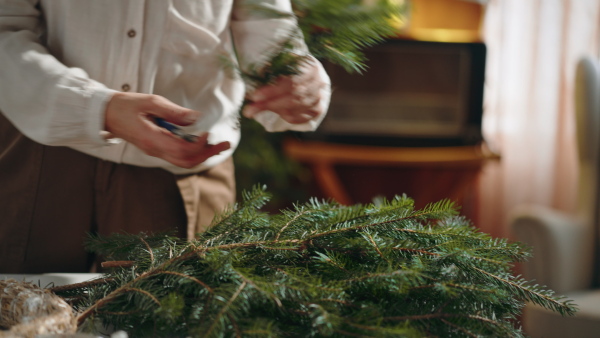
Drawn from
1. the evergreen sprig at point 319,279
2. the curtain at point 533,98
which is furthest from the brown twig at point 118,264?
→ the curtain at point 533,98

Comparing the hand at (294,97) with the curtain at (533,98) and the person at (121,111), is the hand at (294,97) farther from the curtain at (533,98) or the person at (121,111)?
the curtain at (533,98)

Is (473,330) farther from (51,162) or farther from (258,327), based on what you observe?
(51,162)

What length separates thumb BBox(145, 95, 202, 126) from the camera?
57 centimetres

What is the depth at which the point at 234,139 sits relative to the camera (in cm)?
83

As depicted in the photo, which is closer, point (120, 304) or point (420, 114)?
point (120, 304)

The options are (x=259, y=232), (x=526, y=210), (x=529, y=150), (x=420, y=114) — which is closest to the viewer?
(x=259, y=232)

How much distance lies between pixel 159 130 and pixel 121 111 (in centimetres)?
5

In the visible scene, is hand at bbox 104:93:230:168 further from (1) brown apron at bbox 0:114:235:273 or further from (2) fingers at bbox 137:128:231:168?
(1) brown apron at bbox 0:114:235:273

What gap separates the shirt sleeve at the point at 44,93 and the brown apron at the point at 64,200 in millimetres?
132

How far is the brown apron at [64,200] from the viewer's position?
31.6 inches

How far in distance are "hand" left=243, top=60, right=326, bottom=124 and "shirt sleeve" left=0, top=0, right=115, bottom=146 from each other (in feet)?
0.57

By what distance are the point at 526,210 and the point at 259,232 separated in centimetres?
133

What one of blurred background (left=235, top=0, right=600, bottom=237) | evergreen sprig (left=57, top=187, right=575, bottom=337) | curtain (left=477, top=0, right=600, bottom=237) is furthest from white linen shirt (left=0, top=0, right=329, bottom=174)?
curtain (left=477, top=0, right=600, bottom=237)

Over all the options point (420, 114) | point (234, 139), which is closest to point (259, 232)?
point (234, 139)
